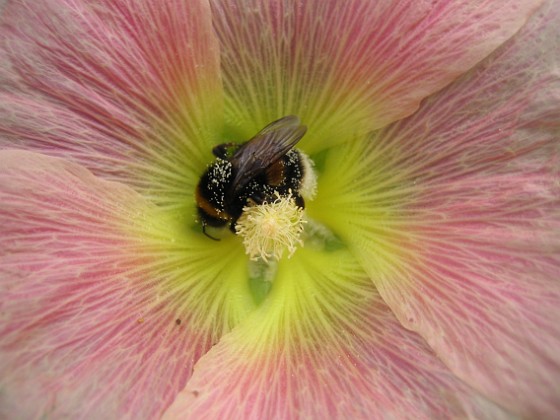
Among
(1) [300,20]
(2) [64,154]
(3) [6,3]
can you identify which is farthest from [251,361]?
(3) [6,3]

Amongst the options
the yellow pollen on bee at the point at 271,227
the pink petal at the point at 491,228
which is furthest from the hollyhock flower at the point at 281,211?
the yellow pollen on bee at the point at 271,227

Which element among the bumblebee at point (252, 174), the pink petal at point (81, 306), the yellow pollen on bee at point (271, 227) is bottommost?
the pink petal at point (81, 306)

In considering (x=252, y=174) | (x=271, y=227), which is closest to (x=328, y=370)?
(x=271, y=227)

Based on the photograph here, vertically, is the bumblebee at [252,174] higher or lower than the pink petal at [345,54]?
lower

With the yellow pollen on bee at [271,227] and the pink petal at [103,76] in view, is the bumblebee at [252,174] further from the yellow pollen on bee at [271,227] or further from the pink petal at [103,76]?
the pink petal at [103,76]

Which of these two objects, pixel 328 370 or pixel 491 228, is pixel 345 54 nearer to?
pixel 491 228

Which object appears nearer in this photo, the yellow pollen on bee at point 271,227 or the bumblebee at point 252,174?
the bumblebee at point 252,174

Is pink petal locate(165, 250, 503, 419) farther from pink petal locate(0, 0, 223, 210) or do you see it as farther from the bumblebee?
pink petal locate(0, 0, 223, 210)
